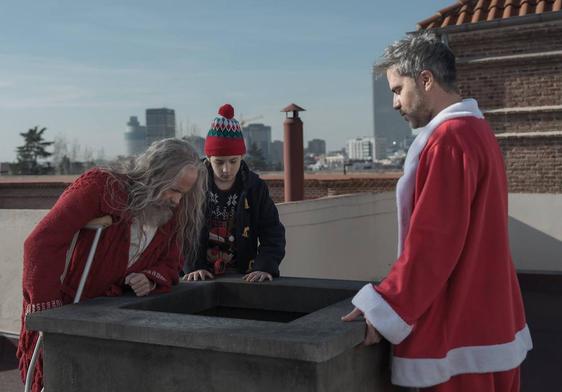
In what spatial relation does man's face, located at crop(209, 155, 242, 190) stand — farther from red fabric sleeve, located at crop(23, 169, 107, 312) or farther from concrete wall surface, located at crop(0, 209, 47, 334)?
concrete wall surface, located at crop(0, 209, 47, 334)

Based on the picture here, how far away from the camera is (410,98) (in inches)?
91.3

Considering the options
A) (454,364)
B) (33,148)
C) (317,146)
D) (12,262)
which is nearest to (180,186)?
(454,364)

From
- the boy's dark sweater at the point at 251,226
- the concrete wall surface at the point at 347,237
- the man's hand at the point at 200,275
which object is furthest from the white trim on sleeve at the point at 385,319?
the concrete wall surface at the point at 347,237

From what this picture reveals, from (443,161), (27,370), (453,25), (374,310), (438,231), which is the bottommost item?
(27,370)

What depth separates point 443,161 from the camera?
212 centimetres

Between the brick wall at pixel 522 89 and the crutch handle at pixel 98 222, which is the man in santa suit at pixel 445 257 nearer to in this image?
the crutch handle at pixel 98 222

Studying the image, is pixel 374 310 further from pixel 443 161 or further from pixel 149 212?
pixel 149 212

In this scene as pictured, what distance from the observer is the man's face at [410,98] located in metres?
2.30

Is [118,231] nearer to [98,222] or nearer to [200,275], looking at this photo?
[98,222]

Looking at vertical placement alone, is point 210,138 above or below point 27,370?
above

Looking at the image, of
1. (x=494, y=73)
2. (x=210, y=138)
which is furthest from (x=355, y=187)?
(x=210, y=138)

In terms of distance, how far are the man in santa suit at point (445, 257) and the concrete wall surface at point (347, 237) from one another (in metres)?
3.99

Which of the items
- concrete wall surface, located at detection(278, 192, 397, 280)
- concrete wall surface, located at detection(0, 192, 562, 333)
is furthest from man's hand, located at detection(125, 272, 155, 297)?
concrete wall surface, located at detection(278, 192, 397, 280)

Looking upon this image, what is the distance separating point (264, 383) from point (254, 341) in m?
0.13
